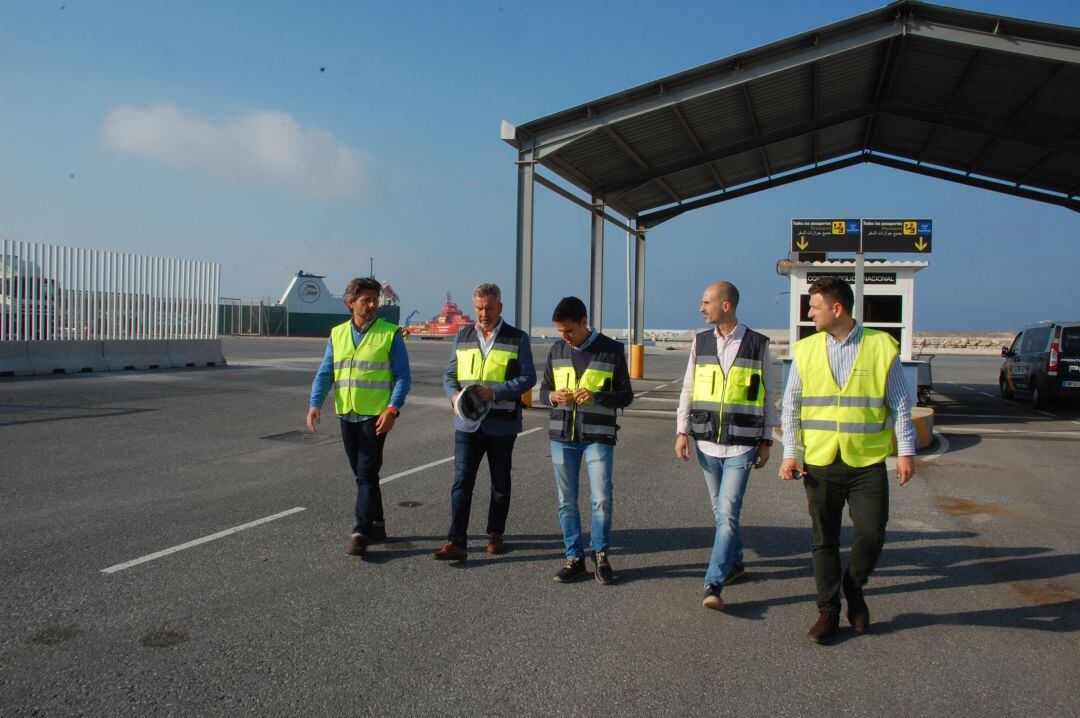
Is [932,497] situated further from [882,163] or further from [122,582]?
[882,163]

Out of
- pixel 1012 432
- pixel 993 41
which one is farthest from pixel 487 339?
pixel 993 41

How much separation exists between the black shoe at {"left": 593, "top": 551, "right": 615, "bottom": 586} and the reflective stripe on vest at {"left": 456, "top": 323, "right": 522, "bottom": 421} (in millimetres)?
1099

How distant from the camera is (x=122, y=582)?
15.0 ft

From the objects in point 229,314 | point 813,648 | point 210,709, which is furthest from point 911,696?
point 229,314

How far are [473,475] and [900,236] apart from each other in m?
9.70

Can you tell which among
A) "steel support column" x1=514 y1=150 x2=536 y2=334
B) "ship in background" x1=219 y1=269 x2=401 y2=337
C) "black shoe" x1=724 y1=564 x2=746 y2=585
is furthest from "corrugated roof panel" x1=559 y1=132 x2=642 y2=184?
"ship in background" x1=219 y1=269 x2=401 y2=337

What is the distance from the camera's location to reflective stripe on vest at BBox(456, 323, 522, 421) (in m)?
5.20

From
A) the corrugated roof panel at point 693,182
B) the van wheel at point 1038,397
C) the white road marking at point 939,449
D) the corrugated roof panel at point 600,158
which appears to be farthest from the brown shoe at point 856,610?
the corrugated roof panel at point 693,182

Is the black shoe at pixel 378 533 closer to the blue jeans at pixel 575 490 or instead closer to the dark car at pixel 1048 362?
the blue jeans at pixel 575 490

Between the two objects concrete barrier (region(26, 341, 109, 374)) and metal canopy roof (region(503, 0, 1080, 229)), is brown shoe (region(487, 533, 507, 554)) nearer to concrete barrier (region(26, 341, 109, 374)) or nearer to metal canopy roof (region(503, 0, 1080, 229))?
metal canopy roof (region(503, 0, 1080, 229))

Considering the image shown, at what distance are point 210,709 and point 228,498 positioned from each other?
3.93 meters

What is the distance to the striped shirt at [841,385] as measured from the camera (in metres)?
4.00

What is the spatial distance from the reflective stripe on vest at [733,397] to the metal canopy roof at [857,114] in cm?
1072

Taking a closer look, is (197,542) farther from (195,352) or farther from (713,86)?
(195,352)
